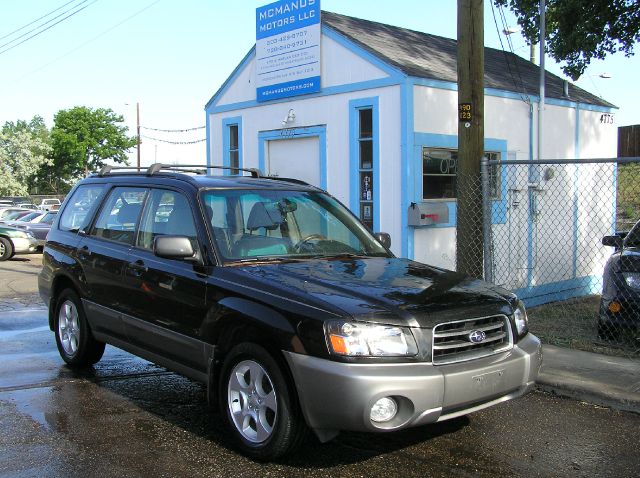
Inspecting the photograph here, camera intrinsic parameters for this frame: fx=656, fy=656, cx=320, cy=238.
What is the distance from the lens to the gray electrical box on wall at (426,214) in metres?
9.21

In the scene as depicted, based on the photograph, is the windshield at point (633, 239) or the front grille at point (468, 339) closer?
the front grille at point (468, 339)

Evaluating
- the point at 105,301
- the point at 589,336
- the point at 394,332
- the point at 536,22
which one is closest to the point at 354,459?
the point at 394,332

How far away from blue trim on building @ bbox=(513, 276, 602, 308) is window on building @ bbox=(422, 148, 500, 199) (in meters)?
1.91

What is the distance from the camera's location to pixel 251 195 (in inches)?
199

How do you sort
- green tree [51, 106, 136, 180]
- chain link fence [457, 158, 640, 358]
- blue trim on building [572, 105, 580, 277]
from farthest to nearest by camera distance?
green tree [51, 106, 136, 180] → blue trim on building [572, 105, 580, 277] → chain link fence [457, 158, 640, 358]

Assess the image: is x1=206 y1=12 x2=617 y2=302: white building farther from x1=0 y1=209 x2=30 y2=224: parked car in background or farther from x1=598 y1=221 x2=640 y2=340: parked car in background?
x1=0 y1=209 x2=30 y2=224: parked car in background

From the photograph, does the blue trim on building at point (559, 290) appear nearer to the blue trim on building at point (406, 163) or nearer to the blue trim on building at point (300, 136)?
the blue trim on building at point (406, 163)

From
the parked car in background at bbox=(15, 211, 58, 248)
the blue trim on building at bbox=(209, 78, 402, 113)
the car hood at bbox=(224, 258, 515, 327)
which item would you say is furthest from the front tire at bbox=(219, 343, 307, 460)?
the parked car in background at bbox=(15, 211, 58, 248)

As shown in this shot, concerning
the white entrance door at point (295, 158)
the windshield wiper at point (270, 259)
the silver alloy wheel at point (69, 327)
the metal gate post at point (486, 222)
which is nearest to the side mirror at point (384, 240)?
the windshield wiper at point (270, 259)

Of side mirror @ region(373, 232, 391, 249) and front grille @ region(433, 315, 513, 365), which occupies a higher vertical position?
side mirror @ region(373, 232, 391, 249)

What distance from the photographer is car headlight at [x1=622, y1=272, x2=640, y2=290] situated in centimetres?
664

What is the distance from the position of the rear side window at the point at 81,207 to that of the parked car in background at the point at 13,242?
11867 millimetres

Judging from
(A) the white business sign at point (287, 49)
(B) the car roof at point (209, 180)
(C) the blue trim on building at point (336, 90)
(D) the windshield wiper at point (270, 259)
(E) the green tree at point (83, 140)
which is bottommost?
(D) the windshield wiper at point (270, 259)

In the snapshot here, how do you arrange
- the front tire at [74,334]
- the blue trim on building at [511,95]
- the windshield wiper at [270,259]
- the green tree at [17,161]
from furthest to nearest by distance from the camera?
the green tree at [17,161] < the blue trim on building at [511,95] < the front tire at [74,334] < the windshield wiper at [270,259]
